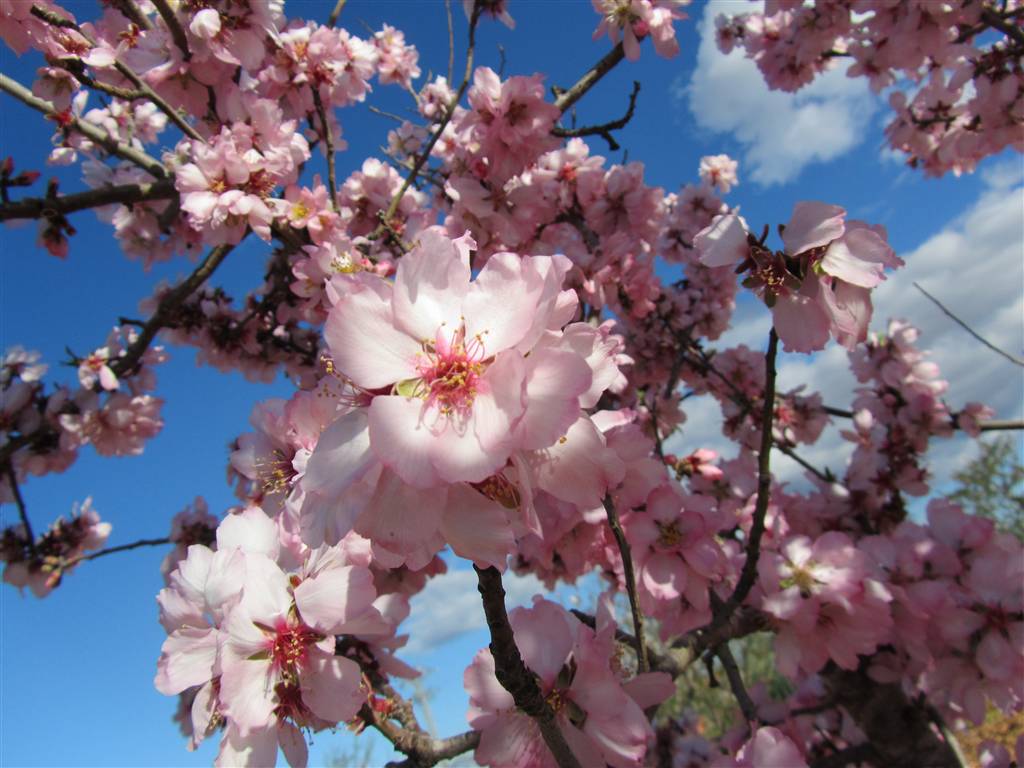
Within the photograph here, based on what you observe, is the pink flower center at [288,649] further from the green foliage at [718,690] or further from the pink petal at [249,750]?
the green foliage at [718,690]

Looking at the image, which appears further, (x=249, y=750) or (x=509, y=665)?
(x=249, y=750)

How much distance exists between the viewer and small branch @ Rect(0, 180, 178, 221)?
95.3 inches

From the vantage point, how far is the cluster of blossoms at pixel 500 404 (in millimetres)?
862

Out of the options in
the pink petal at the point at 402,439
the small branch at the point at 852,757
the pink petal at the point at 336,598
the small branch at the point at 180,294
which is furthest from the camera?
the small branch at the point at 180,294

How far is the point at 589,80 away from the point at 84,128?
219 centimetres

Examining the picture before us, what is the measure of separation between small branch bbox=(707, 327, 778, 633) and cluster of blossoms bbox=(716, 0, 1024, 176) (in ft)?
10.6

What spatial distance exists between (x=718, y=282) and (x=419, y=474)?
4310mm

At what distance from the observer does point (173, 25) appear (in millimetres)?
2416

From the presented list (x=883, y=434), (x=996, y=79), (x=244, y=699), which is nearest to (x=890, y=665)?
(x=883, y=434)

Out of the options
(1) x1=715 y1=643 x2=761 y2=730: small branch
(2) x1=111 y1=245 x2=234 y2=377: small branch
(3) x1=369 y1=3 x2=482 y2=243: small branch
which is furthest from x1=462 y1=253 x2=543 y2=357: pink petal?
(2) x1=111 y1=245 x2=234 y2=377: small branch

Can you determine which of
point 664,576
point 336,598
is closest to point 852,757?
point 664,576

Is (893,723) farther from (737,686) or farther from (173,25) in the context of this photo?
(173,25)

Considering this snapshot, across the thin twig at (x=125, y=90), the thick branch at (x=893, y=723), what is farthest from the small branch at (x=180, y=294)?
the thick branch at (x=893, y=723)

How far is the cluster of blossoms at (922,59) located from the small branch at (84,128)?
3.95m
